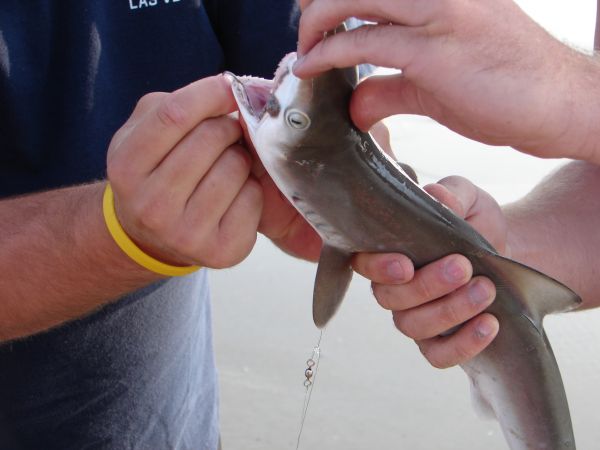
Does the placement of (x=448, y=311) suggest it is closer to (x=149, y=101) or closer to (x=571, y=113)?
(x=571, y=113)

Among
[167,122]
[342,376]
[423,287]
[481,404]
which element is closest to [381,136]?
[423,287]

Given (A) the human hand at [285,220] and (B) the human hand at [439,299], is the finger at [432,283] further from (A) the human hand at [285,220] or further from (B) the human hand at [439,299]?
(A) the human hand at [285,220]

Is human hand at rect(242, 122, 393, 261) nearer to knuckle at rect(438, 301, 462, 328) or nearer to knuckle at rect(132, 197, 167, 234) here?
knuckle at rect(132, 197, 167, 234)

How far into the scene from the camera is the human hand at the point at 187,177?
5.35 feet

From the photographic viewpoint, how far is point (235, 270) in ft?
17.7

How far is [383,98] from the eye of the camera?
1.78 metres

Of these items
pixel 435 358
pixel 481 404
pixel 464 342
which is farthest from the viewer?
pixel 481 404

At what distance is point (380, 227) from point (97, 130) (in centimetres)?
99

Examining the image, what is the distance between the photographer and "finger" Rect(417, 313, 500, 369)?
6.89 feet

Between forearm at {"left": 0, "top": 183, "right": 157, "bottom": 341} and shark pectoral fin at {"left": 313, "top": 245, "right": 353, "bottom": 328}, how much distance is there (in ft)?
1.72

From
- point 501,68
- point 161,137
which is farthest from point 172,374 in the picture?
point 501,68

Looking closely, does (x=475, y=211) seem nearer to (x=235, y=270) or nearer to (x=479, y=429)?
(x=479, y=429)

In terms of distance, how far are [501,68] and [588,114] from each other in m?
0.40

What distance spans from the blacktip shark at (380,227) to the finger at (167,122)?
8 centimetres
